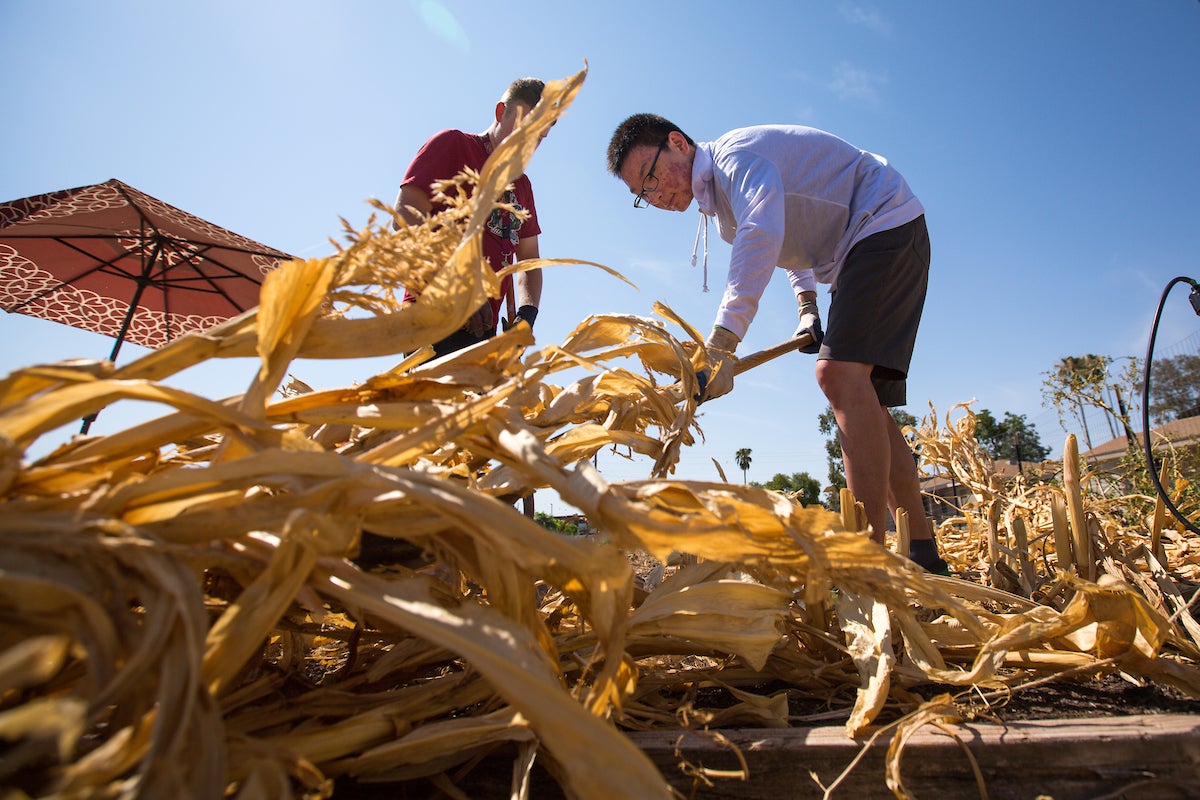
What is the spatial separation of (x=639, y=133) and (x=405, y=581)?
8.11 ft

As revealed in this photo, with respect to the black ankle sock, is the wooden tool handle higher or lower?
higher

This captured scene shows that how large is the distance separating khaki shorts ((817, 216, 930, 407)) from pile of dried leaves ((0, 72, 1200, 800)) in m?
1.25

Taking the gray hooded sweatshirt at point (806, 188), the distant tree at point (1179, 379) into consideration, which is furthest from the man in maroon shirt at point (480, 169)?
the distant tree at point (1179, 379)

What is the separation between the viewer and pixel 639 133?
2.71 m

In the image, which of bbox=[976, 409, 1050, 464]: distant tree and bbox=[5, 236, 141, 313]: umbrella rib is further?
bbox=[976, 409, 1050, 464]: distant tree

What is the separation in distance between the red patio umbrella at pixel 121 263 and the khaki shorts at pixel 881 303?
3.60 m

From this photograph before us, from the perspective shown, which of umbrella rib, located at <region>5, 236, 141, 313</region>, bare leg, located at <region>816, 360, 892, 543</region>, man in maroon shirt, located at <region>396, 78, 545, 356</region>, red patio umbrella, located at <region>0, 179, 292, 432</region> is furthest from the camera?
umbrella rib, located at <region>5, 236, 141, 313</region>

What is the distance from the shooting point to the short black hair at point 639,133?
270 centimetres

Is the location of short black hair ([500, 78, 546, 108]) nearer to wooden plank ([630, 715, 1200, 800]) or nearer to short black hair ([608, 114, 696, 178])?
short black hair ([608, 114, 696, 178])

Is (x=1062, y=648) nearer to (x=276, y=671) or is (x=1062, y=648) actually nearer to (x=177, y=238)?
(x=276, y=671)

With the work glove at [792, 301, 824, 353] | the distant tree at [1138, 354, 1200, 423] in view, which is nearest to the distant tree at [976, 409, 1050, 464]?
the distant tree at [1138, 354, 1200, 423]

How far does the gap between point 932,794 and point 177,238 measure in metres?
4.98

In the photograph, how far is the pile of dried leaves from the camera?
21.0 inches

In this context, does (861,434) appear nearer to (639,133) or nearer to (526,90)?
(639,133)
